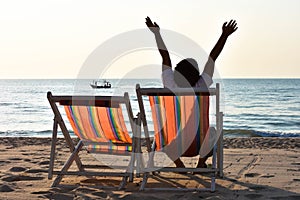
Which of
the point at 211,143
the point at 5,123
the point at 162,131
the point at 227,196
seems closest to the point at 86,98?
the point at 162,131

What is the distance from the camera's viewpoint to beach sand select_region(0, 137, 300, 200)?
4449 millimetres

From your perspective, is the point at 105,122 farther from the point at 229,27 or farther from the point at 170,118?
the point at 229,27

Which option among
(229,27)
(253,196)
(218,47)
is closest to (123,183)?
(253,196)

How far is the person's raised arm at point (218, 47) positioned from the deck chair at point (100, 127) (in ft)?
2.44

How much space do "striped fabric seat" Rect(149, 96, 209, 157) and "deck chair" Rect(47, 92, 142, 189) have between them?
197 mm

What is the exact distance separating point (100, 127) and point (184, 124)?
753 mm

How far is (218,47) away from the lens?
490 cm

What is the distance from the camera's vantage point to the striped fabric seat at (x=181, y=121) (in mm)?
4599

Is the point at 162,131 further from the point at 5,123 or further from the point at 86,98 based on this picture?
the point at 5,123

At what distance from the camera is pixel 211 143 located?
4.75 m

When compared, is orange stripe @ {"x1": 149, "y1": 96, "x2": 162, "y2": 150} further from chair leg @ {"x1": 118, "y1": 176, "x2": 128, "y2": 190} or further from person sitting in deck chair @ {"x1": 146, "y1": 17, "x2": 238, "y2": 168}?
chair leg @ {"x1": 118, "y1": 176, "x2": 128, "y2": 190}

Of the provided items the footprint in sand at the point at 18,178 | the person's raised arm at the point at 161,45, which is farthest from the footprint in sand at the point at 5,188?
the person's raised arm at the point at 161,45

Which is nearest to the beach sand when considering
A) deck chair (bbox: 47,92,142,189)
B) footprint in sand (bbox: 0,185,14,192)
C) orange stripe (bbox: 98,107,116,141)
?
footprint in sand (bbox: 0,185,14,192)

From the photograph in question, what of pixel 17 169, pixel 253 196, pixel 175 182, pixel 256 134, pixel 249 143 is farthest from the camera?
pixel 256 134
